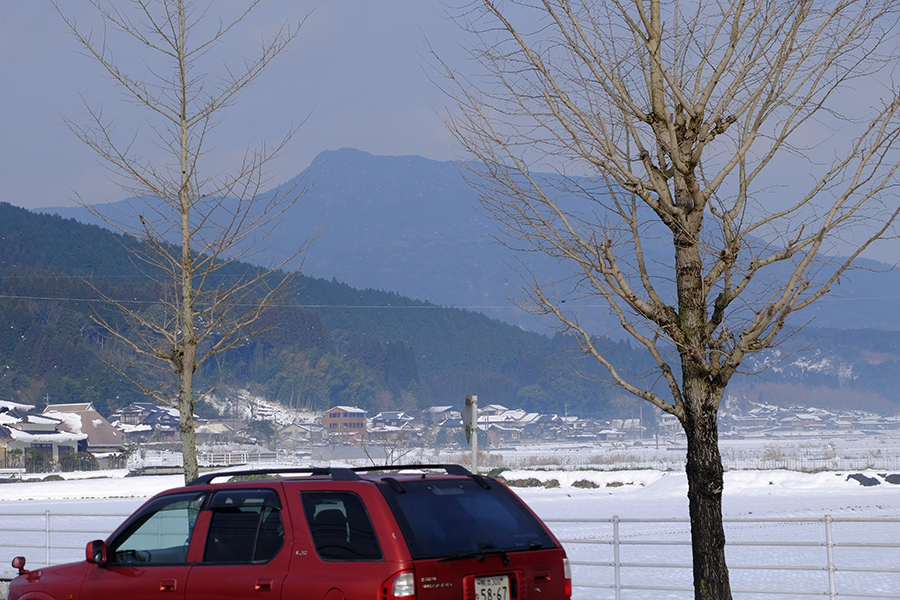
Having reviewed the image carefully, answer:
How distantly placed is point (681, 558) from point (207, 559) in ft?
52.4

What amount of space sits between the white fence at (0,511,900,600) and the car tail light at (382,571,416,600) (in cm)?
607

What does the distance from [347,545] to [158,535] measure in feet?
6.25

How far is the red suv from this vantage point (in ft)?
19.6

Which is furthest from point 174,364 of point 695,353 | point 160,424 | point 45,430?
point 160,424

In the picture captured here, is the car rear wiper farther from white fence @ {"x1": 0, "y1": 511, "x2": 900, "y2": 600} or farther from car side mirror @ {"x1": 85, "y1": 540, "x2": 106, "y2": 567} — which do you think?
white fence @ {"x1": 0, "y1": 511, "x2": 900, "y2": 600}

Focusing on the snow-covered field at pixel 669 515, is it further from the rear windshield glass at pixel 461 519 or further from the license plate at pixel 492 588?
the license plate at pixel 492 588

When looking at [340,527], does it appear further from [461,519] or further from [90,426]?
[90,426]

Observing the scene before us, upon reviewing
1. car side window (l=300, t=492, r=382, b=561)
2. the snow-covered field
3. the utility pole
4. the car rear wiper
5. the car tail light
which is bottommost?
the snow-covered field

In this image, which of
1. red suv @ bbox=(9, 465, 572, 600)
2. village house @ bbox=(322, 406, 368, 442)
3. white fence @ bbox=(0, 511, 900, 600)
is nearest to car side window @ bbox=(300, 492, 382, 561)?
red suv @ bbox=(9, 465, 572, 600)

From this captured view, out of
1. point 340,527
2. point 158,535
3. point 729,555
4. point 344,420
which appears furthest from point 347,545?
point 344,420

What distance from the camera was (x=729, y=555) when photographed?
21.6 m

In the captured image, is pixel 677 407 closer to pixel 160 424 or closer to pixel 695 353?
pixel 695 353

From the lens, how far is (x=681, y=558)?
69.2ft

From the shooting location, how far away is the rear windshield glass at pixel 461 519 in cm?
607
